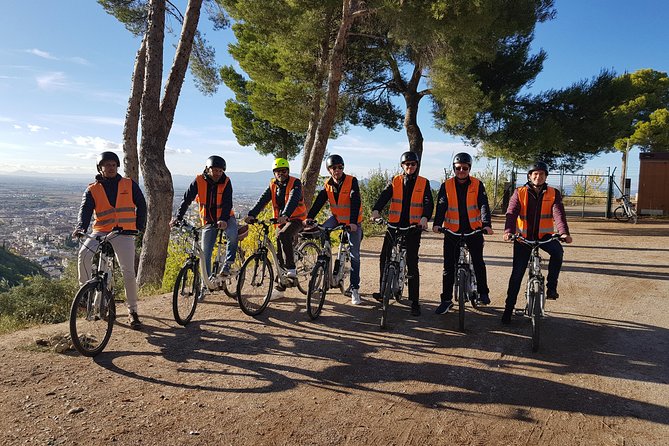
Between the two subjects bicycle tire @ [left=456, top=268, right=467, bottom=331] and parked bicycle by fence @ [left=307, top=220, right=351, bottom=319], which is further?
parked bicycle by fence @ [left=307, top=220, right=351, bottom=319]

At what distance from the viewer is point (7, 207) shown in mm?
42500

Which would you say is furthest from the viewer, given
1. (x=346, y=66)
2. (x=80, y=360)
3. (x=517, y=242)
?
(x=346, y=66)

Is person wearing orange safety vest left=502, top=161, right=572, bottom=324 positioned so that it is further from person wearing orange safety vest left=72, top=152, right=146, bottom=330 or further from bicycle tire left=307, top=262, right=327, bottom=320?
person wearing orange safety vest left=72, top=152, right=146, bottom=330

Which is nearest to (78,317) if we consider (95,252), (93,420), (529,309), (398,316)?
(95,252)

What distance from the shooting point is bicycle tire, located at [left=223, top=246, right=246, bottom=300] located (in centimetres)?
591

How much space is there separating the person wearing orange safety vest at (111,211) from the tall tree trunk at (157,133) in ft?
14.9

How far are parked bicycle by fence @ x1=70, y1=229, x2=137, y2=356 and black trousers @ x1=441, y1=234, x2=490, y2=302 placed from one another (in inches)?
157

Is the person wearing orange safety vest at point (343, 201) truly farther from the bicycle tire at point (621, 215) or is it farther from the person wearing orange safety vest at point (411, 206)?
the bicycle tire at point (621, 215)

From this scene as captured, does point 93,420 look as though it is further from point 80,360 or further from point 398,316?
point 398,316

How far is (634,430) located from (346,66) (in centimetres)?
1530

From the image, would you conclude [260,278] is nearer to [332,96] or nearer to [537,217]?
[537,217]

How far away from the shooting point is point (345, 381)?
401cm

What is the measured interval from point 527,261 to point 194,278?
13.0ft

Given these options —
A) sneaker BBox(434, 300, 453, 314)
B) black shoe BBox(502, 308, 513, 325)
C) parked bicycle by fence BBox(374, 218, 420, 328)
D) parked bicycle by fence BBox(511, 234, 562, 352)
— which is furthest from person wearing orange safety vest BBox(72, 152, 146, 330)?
black shoe BBox(502, 308, 513, 325)
